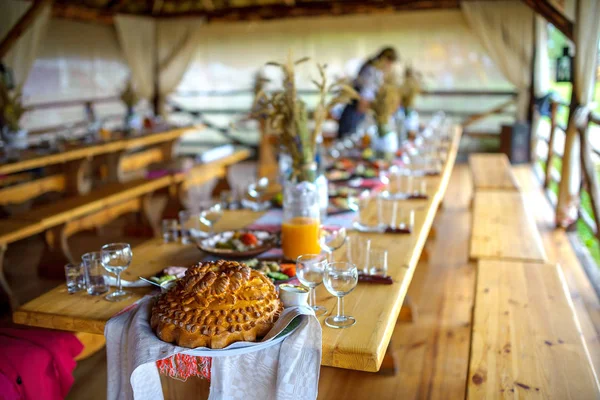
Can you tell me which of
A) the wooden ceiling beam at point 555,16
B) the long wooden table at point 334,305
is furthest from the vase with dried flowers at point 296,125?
the wooden ceiling beam at point 555,16

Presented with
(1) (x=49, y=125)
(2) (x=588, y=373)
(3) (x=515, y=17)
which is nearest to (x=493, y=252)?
(2) (x=588, y=373)

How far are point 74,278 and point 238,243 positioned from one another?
1.99ft

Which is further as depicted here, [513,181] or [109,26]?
[109,26]

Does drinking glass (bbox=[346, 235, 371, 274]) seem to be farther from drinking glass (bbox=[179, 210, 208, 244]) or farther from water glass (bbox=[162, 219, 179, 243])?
water glass (bbox=[162, 219, 179, 243])

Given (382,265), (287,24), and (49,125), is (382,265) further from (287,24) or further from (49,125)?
(287,24)

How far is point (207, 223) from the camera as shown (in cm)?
243

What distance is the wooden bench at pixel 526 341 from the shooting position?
1.83 m

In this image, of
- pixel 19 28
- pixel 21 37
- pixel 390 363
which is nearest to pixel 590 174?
pixel 390 363

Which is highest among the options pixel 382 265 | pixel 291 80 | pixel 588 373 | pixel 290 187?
pixel 291 80

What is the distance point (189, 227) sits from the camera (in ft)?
8.16

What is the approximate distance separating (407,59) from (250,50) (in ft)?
8.80

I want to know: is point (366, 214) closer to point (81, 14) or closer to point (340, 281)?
point (340, 281)

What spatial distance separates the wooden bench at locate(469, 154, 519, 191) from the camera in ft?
15.6

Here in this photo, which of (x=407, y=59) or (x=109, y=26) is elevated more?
(x=109, y=26)
